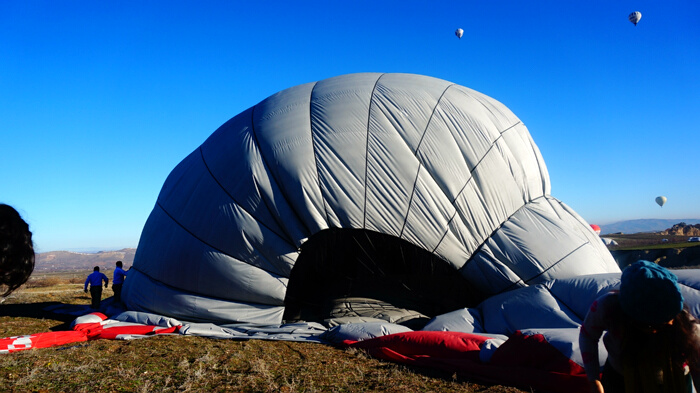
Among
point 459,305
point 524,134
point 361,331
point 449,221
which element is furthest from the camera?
point 524,134

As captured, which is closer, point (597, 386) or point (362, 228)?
point (597, 386)

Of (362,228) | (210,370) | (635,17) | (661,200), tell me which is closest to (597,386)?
(210,370)

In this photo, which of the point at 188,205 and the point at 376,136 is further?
the point at 188,205

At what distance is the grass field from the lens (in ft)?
13.0

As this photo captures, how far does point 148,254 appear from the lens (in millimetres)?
8102

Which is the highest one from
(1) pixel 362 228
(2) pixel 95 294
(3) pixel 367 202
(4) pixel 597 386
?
(3) pixel 367 202

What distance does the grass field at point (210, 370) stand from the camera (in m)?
3.96

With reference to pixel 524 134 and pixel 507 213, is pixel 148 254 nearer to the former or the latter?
pixel 507 213

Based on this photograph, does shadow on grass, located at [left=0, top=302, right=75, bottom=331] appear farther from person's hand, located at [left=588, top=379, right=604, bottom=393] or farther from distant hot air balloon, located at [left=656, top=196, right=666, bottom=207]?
distant hot air balloon, located at [left=656, top=196, right=666, bottom=207]

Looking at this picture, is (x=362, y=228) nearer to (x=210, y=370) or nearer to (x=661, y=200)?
(x=210, y=370)

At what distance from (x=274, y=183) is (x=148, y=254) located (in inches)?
108

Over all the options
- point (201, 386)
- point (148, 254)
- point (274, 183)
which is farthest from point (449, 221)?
point (148, 254)

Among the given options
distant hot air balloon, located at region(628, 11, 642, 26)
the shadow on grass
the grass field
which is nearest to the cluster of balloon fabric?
the grass field

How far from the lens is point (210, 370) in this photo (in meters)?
4.55
